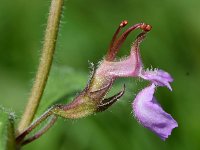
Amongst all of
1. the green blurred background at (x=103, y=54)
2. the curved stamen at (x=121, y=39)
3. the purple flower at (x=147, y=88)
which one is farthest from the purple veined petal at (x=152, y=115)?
the green blurred background at (x=103, y=54)

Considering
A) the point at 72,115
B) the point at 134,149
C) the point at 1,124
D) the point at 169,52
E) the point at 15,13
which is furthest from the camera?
the point at 15,13

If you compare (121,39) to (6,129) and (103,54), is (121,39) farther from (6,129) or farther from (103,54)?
(103,54)

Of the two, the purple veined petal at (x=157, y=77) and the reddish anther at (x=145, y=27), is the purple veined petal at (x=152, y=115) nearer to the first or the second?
the purple veined petal at (x=157, y=77)

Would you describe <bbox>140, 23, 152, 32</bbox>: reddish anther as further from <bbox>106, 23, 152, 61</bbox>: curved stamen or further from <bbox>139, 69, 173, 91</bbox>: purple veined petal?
<bbox>139, 69, 173, 91</bbox>: purple veined petal

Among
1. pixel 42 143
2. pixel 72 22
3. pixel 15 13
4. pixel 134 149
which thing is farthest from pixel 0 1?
pixel 134 149

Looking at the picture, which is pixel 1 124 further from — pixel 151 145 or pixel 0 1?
pixel 0 1

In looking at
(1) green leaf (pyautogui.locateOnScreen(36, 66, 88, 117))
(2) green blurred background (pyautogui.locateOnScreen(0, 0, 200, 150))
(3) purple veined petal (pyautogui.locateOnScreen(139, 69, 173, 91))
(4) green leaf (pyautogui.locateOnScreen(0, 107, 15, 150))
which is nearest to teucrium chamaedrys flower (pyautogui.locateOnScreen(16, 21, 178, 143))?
(3) purple veined petal (pyautogui.locateOnScreen(139, 69, 173, 91))
